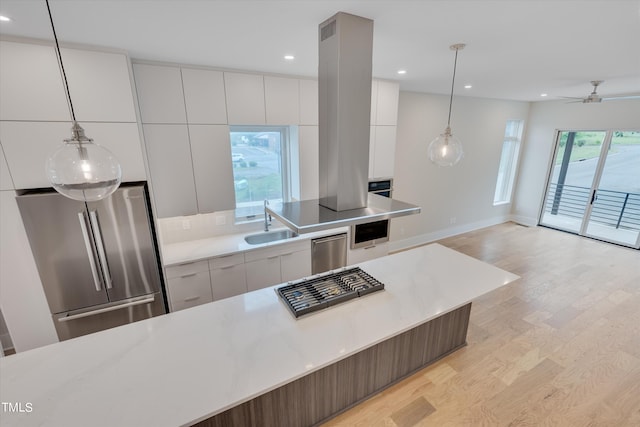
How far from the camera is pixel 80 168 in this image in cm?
123

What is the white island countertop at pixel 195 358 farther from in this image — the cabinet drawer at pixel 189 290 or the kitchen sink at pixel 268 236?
the kitchen sink at pixel 268 236

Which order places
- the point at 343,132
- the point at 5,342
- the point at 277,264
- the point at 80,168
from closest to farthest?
the point at 80,168 → the point at 343,132 → the point at 5,342 → the point at 277,264

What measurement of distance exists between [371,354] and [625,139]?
6361 millimetres

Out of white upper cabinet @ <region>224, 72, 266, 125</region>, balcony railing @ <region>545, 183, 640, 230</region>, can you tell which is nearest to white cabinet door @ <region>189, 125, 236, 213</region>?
white upper cabinet @ <region>224, 72, 266, 125</region>

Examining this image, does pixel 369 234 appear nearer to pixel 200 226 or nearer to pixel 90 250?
pixel 200 226

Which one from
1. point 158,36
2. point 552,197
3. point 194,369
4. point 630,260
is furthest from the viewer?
point 552,197

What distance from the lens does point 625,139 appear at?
16.2 feet

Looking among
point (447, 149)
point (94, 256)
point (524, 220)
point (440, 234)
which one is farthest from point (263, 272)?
point (524, 220)

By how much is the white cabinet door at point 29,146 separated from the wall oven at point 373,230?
10.3 ft

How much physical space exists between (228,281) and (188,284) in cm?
41

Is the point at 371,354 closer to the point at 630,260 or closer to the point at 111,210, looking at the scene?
the point at 111,210

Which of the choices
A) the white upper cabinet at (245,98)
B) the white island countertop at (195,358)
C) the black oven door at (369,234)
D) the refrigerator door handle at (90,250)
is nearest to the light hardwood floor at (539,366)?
the white island countertop at (195,358)

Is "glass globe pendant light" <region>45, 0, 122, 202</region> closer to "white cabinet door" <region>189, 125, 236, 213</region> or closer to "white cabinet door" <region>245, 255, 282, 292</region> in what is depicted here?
"white cabinet door" <region>189, 125, 236, 213</region>

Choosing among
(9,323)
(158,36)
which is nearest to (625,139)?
(158,36)
